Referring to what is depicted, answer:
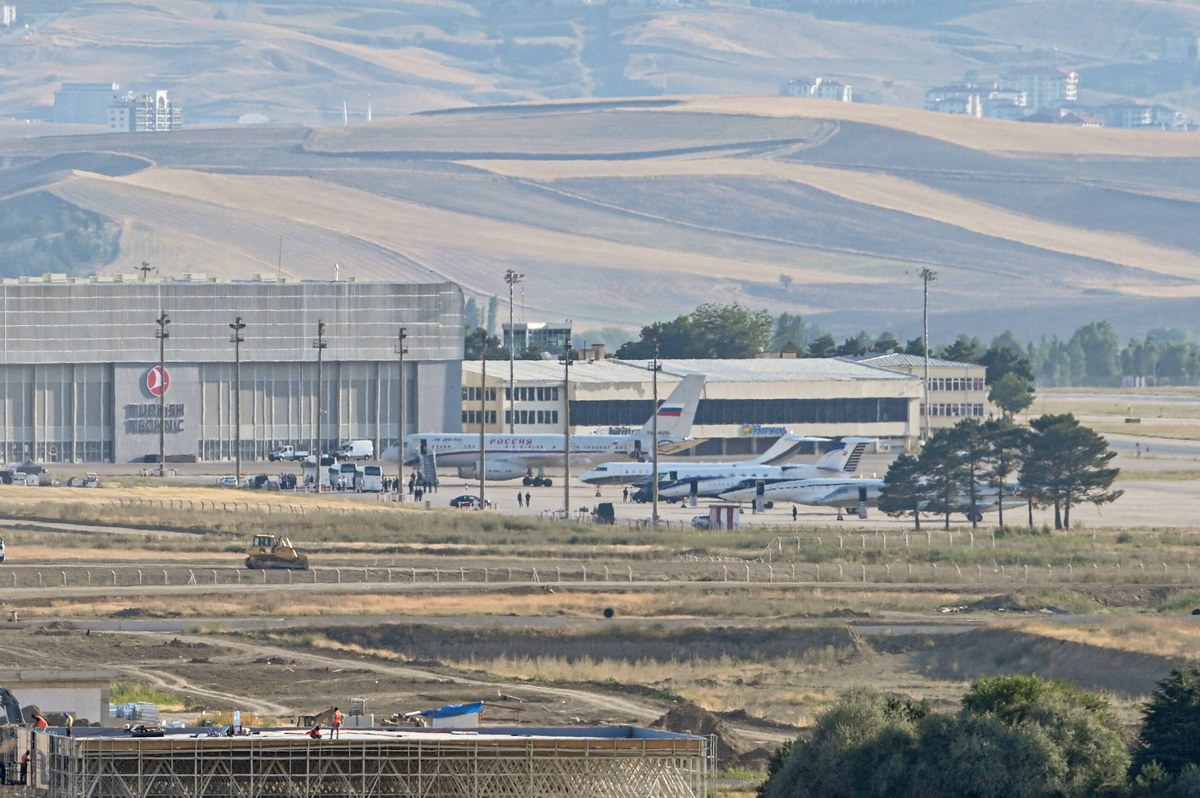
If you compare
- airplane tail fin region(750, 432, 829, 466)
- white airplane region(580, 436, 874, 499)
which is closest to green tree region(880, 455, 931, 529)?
white airplane region(580, 436, 874, 499)

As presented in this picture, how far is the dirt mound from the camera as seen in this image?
50.6 m

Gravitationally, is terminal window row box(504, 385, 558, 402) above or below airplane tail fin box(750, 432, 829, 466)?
above

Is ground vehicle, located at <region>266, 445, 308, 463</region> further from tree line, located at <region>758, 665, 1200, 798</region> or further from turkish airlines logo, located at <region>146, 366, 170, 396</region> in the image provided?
tree line, located at <region>758, 665, 1200, 798</region>

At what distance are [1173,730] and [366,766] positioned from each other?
14753 millimetres

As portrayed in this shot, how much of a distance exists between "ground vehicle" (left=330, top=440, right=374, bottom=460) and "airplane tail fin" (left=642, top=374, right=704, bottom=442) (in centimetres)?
1986

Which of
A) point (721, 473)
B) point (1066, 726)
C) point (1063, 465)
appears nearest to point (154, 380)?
point (721, 473)

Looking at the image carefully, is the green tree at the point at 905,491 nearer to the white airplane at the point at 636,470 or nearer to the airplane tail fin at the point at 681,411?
the white airplane at the point at 636,470

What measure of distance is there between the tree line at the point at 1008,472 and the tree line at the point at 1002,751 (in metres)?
82.4

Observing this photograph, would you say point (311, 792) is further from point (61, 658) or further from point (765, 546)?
point (765, 546)

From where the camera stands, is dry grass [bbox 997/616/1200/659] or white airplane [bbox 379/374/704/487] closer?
dry grass [bbox 997/616/1200/659]

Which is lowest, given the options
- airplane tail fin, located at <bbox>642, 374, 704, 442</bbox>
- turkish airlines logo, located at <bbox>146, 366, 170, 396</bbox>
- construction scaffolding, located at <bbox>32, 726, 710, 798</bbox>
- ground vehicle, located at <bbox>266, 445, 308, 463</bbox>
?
ground vehicle, located at <bbox>266, 445, 308, 463</bbox>

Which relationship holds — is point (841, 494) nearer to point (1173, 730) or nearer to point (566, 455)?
point (566, 455)

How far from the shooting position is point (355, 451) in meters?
170

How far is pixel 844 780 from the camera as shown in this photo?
39.3 metres
